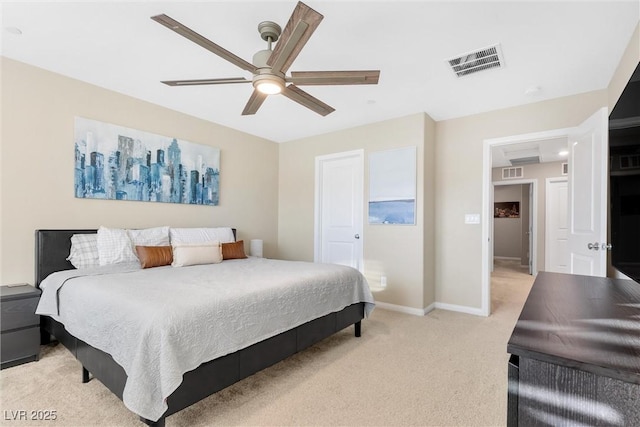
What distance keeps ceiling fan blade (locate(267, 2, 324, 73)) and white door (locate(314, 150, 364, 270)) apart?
2569mm

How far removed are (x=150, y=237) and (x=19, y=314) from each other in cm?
113

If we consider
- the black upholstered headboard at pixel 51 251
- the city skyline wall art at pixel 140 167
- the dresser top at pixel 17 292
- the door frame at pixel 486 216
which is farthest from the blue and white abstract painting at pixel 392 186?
the dresser top at pixel 17 292

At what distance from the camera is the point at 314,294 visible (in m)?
2.42

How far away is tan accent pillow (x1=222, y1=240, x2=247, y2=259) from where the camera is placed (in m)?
3.50

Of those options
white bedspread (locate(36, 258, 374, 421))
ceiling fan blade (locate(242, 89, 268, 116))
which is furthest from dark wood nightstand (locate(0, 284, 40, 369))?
ceiling fan blade (locate(242, 89, 268, 116))

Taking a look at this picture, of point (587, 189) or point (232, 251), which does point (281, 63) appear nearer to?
point (232, 251)

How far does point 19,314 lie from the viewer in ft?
7.68

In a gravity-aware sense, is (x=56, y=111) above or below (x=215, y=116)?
below

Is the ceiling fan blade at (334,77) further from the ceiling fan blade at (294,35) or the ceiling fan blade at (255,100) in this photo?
the ceiling fan blade at (255,100)

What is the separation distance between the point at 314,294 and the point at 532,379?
1.83 m

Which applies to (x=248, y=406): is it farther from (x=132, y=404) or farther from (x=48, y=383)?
(x=48, y=383)

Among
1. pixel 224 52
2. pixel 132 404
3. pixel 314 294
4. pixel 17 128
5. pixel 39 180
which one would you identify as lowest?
pixel 132 404

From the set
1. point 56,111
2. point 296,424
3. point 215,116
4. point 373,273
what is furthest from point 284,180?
point 296,424

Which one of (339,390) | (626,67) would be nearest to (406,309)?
(339,390)
